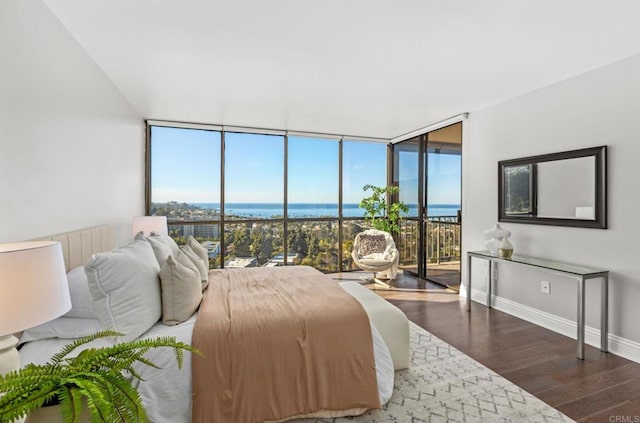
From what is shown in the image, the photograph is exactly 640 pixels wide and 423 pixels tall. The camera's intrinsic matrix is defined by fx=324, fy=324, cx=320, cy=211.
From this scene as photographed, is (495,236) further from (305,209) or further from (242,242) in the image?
(242,242)

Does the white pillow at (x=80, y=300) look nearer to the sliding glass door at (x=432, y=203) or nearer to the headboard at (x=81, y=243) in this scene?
the headboard at (x=81, y=243)

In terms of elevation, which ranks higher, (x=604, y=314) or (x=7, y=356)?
(x=7, y=356)

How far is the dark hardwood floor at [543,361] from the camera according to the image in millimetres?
2125

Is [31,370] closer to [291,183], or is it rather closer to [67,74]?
[67,74]

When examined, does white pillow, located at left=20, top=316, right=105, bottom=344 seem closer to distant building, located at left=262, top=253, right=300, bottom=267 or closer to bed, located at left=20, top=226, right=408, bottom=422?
bed, located at left=20, top=226, right=408, bottom=422

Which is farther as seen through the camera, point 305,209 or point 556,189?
point 305,209

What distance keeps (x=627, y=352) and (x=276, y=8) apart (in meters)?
3.84

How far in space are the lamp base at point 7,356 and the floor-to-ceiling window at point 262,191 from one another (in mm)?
4109

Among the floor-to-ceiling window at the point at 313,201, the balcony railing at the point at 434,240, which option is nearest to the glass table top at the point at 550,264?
the balcony railing at the point at 434,240

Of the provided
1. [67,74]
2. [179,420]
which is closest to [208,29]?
[67,74]

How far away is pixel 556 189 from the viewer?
129 inches

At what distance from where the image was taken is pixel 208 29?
7.57 feet

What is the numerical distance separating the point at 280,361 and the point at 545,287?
3.00 m

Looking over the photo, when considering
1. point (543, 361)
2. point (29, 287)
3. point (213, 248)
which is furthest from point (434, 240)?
point (29, 287)
